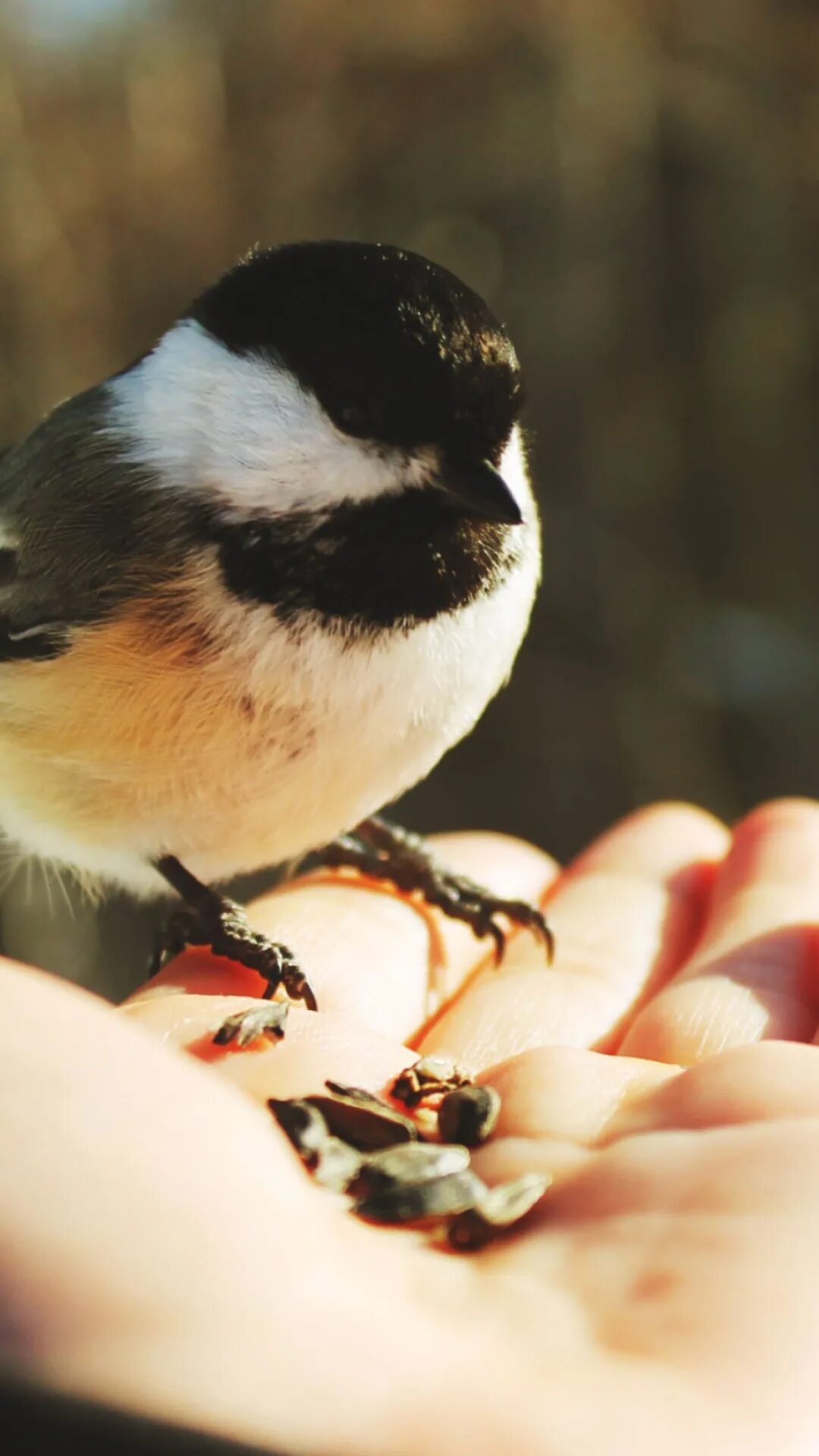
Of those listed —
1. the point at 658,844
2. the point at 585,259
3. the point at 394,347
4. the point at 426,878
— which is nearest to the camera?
the point at 394,347

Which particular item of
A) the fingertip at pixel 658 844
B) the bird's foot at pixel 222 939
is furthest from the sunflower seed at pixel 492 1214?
the fingertip at pixel 658 844

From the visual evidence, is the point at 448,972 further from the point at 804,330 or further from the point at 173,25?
the point at 173,25

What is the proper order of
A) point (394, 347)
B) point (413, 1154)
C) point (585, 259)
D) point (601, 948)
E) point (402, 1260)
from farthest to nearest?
1. point (585, 259)
2. point (601, 948)
3. point (394, 347)
4. point (413, 1154)
5. point (402, 1260)

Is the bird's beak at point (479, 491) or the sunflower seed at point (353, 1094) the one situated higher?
the bird's beak at point (479, 491)

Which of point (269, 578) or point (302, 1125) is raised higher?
point (269, 578)

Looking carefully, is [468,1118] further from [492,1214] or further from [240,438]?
[240,438]

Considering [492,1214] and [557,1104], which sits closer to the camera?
[492,1214]

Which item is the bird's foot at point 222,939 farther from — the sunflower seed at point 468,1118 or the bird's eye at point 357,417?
the bird's eye at point 357,417

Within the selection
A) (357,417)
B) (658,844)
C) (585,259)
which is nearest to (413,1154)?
(357,417)

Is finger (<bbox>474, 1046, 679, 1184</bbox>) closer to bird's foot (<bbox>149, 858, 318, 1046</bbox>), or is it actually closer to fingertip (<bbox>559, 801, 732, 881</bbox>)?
bird's foot (<bbox>149, 858, 318, 1046</bbox>)
